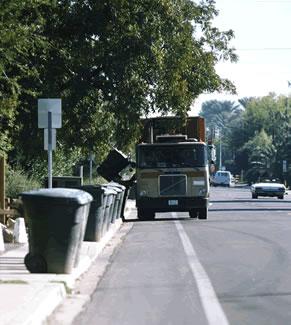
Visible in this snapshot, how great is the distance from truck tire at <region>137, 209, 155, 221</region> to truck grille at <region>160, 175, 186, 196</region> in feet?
3.68

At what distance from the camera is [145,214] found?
2623 cm

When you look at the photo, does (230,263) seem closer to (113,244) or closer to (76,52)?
(113,244)

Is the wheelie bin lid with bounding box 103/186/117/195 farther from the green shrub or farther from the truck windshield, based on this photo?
the truck windshield

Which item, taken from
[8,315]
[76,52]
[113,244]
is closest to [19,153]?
[76,52]

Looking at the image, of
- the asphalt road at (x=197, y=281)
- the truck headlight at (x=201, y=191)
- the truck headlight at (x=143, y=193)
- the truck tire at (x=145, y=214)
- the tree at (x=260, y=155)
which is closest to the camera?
the asphalt road at (x=197, y=281)

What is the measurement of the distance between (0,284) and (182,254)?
215 inches

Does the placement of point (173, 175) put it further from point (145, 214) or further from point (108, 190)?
point (108, 190)

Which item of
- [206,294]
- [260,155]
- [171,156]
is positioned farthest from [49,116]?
[260,155]

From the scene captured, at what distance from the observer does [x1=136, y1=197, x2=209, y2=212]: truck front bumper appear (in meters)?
25.0

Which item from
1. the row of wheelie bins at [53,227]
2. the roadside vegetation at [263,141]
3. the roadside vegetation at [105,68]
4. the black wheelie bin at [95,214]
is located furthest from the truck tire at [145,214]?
the roadside vegetation at [263,141]

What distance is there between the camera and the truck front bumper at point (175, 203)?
25.0m

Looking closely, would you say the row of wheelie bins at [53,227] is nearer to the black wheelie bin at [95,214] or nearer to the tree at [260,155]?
the black wheelie bin at [95,214]

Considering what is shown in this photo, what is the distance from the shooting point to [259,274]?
11.8m

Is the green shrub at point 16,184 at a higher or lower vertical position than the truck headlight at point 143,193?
higher
